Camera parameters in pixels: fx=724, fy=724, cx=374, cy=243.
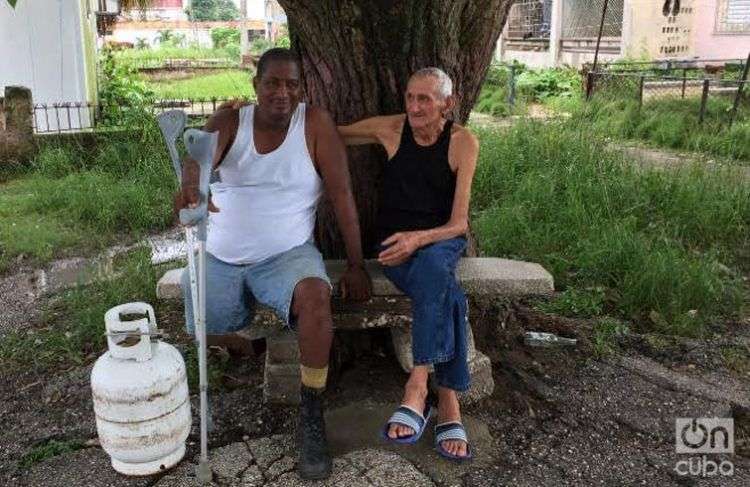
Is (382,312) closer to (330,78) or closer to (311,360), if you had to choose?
(311,360)

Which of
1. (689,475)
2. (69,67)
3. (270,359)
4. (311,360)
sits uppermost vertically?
(69,67)

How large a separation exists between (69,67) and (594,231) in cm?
812

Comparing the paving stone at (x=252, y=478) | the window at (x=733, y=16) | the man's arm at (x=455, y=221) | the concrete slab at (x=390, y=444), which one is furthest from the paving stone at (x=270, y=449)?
the window at (x=733, y=16)

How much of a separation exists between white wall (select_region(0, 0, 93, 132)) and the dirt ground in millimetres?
7510

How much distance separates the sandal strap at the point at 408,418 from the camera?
2801 mm

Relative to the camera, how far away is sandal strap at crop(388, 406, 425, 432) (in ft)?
9.19

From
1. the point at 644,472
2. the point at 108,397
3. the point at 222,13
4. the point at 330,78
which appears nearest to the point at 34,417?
the point at 108,397

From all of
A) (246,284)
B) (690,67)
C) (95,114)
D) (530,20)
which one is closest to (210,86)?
(95,114)

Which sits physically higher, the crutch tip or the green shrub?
the green shrub

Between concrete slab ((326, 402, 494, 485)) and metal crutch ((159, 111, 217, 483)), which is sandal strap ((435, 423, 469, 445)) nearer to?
concrete slab ((326, 402, 494, 485))

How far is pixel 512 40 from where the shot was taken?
22969 millimetres

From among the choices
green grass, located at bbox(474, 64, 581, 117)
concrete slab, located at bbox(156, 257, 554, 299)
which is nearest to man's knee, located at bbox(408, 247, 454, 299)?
concrete slab, located at bbox(156, 257, 554, 299)

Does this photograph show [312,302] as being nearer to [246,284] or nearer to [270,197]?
[246,284]

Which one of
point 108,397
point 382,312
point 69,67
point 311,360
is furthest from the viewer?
point 69,67
